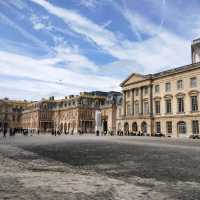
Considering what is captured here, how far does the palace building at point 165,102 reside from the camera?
5759 centimetres

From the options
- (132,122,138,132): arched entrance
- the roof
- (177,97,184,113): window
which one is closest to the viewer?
the roof

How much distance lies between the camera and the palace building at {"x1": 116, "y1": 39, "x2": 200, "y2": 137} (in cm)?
5759

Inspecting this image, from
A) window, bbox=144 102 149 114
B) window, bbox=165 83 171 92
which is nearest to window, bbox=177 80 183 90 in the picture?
window, bbox=165 83 171 92

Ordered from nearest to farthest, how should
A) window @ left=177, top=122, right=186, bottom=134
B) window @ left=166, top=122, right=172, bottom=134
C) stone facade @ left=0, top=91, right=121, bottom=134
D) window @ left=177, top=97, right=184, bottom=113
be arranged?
window @ left=177, top=122, right=186, bottom=134, window @ left=177, top=97, right=184, bottom=113, window @ left=166, top=122, right=172, bottom=134, stone facade @ left=0, top=91, right=121, bottom=134

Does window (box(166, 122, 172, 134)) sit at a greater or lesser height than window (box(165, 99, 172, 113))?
lesser

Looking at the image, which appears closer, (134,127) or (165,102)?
(165,102)

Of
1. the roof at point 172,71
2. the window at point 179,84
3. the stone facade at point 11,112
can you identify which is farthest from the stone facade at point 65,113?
the window at point 179,84

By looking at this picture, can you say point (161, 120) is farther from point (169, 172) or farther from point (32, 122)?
point (32, 122)

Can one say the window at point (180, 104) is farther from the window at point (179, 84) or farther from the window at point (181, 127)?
the window at point (181, 127)

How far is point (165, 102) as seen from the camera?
64.4 m

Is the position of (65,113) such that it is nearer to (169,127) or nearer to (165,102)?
(165,102)

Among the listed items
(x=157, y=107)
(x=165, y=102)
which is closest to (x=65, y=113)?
(x=157, y=107)

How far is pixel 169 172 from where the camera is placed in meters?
11.3

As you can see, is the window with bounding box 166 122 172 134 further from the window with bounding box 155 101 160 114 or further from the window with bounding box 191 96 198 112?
the window with bounding box 191 96 198 112
